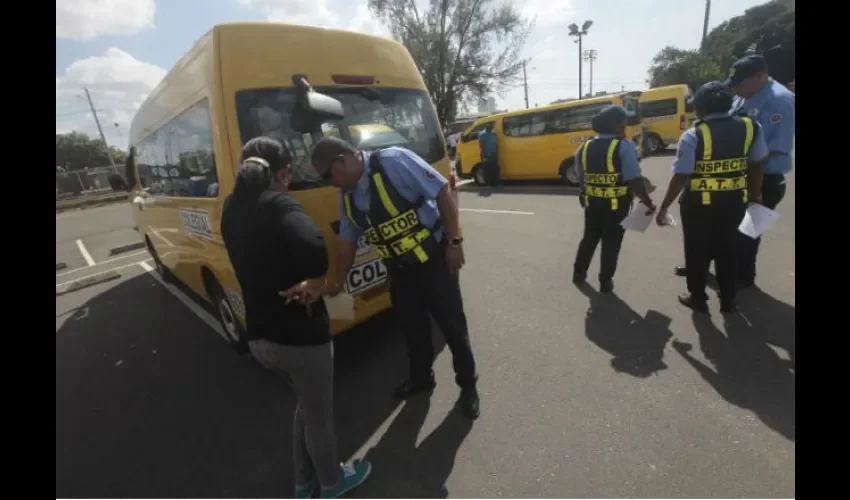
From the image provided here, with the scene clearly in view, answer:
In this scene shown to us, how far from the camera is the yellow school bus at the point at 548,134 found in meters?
9.55

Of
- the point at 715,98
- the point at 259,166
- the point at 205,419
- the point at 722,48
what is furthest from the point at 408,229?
the point at 722,48

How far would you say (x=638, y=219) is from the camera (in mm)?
3623

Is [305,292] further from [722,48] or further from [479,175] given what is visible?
[722,48]

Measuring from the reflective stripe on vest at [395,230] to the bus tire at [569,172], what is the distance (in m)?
8.44

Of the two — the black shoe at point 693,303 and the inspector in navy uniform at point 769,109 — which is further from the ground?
the inspector in navy uniform at point 769,109

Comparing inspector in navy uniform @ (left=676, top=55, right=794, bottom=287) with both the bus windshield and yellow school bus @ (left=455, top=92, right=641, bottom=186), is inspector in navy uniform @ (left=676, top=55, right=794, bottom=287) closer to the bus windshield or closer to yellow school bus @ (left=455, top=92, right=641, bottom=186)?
the bus windshield

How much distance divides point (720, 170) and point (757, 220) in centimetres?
52

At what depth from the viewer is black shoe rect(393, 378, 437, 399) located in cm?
273

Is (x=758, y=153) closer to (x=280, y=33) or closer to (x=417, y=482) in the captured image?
(x=417, y=482)

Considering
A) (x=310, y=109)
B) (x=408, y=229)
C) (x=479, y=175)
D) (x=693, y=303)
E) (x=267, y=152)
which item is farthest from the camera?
(x=479, y=175)

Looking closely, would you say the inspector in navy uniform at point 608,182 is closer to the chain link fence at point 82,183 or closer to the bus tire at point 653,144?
the bus tire at point 653,144

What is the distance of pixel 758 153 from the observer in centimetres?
299

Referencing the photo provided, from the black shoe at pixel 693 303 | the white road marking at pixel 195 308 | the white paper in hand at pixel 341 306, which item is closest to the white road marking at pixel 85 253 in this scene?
the white road marking at pixel 195 308
